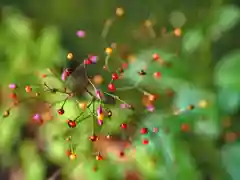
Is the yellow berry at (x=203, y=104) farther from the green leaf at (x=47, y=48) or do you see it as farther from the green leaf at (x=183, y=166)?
the green leaf at (x=47, y=48)

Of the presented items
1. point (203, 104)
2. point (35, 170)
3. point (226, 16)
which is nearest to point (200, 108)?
point (203, 104)

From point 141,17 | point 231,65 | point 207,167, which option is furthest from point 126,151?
point 141,17

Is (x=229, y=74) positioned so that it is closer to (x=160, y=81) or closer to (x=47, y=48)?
(x=160, y=81)

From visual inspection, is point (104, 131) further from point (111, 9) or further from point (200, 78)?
point (111, 9)

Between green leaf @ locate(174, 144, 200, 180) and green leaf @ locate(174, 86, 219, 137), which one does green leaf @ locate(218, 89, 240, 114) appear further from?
green leaf @ locate(174, 144, 200, 180)

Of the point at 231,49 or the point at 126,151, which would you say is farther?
the point at 231,49

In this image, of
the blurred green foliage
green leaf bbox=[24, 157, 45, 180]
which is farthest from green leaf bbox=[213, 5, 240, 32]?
green leaf bbox=[24, 157, 45, 180]
